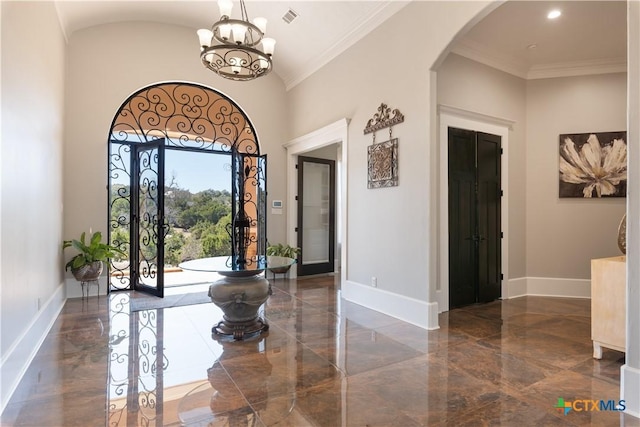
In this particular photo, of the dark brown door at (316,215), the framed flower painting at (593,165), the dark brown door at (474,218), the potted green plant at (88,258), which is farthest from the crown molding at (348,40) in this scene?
the potted green plant at (88,258)

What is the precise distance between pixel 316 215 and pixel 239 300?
12.8ft

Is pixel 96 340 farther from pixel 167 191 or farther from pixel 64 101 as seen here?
pixel 64 101

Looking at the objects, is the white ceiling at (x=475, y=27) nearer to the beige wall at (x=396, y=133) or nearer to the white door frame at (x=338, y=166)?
the beige wall at (x=396, y=133)

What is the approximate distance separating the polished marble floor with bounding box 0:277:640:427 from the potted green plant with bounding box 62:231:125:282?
2.57 feet

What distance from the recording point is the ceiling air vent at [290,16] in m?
4.94

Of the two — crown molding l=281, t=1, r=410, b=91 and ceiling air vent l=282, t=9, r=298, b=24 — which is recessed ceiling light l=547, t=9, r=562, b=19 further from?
ceiling air vent l=282, t=9, r=298, b=24

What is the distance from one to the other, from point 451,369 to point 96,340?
129 inches

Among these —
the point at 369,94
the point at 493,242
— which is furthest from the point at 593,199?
the point at 369,94

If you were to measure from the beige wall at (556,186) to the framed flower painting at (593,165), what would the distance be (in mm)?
89

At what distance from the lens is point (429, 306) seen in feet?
12.0

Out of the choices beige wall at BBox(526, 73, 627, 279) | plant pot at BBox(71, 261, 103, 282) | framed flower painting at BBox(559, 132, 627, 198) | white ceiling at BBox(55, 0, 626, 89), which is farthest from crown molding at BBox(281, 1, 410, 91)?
plant pot at BBox(71, 261, 103, 282)

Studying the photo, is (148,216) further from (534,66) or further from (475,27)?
(534,66)

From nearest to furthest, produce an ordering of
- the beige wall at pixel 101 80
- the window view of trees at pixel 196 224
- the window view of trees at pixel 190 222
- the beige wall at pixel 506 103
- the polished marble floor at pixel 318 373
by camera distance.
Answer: the polished marble floor at pixel 318 373, the beige wall at pixel 506 103, the beige wall at pixel 101 80, the window view of trees at pixel 190 222, the window view of trees at pixel 196 224

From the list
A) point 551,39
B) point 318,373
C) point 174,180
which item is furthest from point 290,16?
point 318,373
